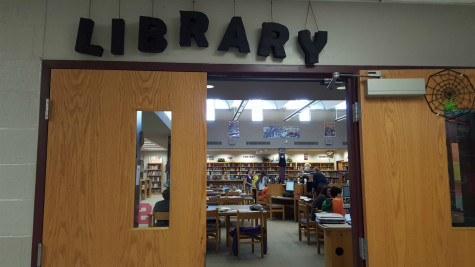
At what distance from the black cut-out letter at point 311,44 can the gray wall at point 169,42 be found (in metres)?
0.06

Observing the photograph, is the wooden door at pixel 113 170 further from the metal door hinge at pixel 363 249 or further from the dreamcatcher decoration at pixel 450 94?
the dreamcatcher decoration at pixel 450 94

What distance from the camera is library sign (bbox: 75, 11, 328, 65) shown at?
2229 mm

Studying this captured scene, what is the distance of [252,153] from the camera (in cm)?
1895

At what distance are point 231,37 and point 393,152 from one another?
146 centimetres

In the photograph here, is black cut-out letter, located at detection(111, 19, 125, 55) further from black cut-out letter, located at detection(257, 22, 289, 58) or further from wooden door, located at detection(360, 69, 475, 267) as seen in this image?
wooden door, located at detection(360, 69, 475, 267)

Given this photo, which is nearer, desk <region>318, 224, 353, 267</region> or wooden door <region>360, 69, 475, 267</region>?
wooden door <region>360, 69, 475, 267</region>

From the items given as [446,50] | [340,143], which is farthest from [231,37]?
[340,143]

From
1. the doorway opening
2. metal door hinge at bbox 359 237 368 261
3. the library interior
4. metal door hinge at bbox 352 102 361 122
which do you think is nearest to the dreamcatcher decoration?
metal door hinge at bbox 352 102 361 122

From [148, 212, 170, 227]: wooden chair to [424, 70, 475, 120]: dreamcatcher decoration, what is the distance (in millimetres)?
2092

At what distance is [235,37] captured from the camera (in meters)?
2.34

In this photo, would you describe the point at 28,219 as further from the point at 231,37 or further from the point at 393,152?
the point at 393,152

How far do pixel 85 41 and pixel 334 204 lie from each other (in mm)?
4926

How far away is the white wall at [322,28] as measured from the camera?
229 centimetres

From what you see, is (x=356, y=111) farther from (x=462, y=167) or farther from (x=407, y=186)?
(x=462, y=167)
